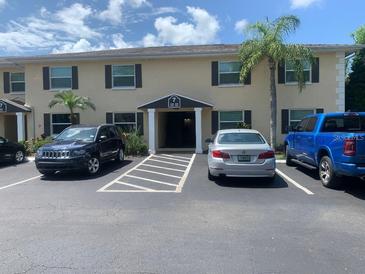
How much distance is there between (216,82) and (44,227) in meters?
14.9

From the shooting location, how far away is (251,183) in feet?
34.3

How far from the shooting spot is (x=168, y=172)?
1283 centimetres

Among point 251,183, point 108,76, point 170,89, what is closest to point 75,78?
point 108,76

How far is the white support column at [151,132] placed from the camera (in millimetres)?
18828

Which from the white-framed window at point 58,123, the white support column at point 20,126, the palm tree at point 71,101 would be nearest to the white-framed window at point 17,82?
the white support column at point 20,126

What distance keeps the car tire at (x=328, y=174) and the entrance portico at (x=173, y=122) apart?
9360mm

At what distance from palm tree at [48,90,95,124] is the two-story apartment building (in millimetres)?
1083

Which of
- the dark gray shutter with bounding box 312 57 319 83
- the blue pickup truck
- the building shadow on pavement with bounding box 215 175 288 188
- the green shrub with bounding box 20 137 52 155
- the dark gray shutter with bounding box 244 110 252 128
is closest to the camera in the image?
the blue pickup truck

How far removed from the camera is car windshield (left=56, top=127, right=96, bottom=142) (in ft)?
42.4

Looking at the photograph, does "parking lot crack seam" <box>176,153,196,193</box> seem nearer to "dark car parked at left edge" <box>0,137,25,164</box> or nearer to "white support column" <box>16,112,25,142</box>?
"dark car parked at left edge" <box>0,137,25,164</box>

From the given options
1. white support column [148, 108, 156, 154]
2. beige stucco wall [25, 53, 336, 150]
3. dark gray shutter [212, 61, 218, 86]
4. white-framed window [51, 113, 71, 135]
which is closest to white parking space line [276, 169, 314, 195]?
beige stucco wall [25, 53, 336, 150]

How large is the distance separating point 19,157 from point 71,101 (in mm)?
4050

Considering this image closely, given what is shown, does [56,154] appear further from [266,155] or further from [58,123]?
[58,123]

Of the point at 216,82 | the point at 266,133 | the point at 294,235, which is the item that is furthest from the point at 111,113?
the point at 294,235
